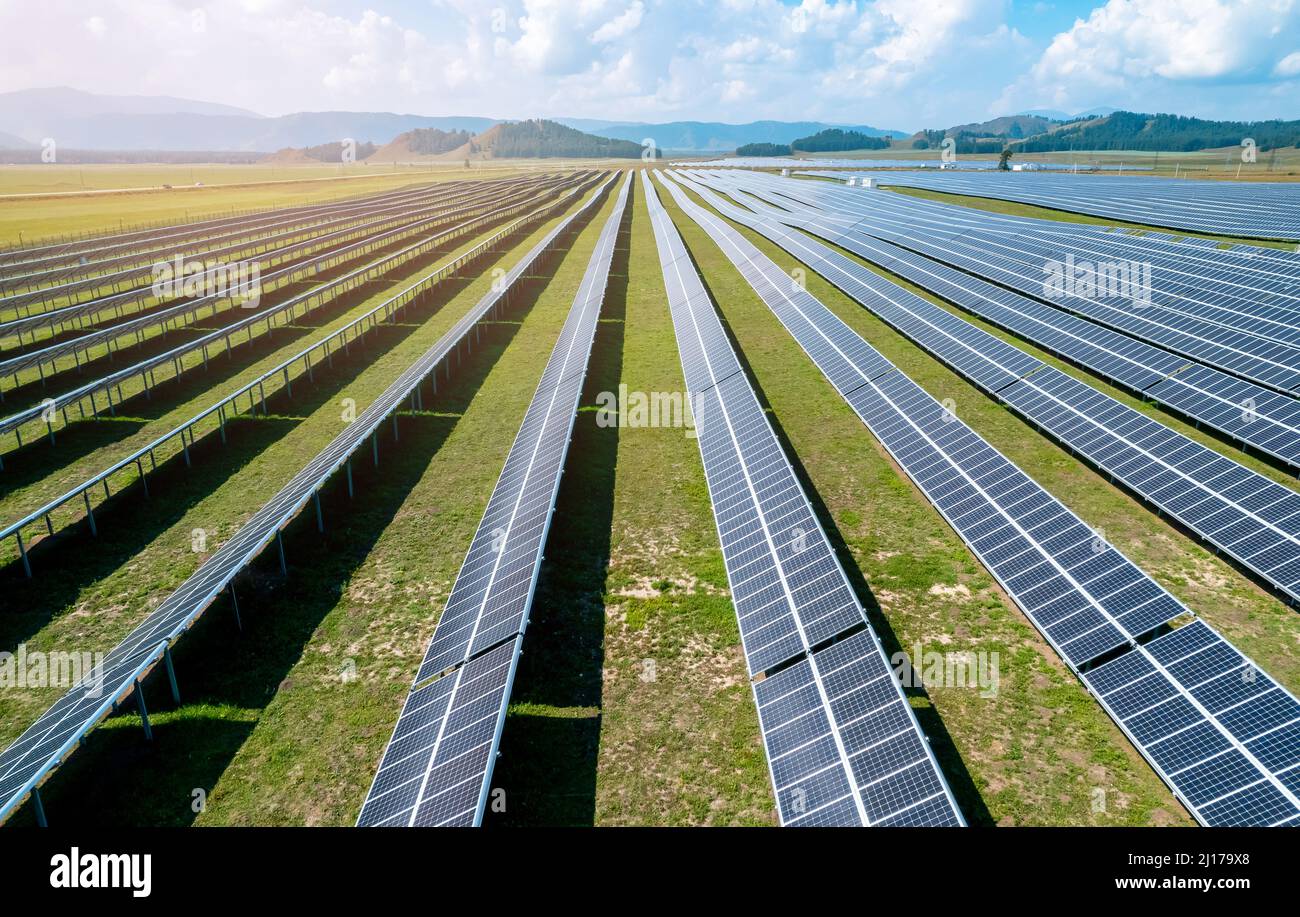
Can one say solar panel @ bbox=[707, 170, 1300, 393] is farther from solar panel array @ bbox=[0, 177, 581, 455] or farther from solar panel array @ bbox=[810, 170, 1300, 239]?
solar panel array @ bbox=[0, 177, 581, 455]

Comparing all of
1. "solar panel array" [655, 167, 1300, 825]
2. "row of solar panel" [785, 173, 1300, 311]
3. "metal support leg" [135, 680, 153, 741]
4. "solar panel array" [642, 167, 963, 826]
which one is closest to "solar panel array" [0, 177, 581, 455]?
"metal support leg" [135, 680, 153, 741]

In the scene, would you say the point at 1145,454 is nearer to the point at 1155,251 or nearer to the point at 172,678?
the point at 172,678

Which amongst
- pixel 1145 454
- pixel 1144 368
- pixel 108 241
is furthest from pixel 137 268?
pixel 1144 368

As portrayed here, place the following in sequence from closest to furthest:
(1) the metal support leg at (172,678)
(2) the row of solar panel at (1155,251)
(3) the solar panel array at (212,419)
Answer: (1) the metal support leg at (172,678)
(3) the solar panel array at (212,419)
(2) the row of solar panel at (1155,251)

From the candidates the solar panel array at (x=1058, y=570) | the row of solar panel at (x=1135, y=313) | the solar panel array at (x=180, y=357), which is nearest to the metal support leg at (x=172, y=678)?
the solar panel array at (x=180, y=357)

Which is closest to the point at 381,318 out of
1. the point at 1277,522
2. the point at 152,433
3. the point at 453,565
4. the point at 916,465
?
the point at 152,433

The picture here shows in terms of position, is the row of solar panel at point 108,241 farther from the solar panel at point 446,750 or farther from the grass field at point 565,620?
the solar panel at point 446,750
